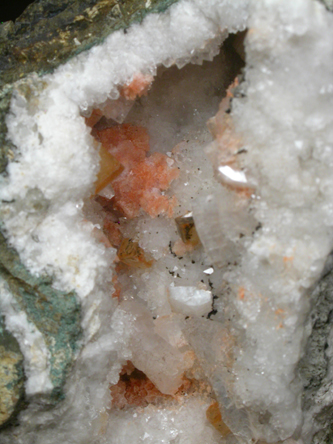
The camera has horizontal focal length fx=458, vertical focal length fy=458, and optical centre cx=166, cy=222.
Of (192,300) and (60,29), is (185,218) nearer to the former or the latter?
(192,300)

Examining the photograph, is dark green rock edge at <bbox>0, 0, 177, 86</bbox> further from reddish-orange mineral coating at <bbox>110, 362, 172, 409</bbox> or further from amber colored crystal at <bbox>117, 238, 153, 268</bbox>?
reddish-orange mineral coating at <bbox>110, 362, 172, 409</bbox>

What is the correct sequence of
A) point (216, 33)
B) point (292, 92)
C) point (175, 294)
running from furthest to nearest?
point (175, 294) → point (216, 33) → point (292, 92)

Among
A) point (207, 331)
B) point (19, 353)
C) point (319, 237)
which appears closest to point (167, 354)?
point (207, 331)

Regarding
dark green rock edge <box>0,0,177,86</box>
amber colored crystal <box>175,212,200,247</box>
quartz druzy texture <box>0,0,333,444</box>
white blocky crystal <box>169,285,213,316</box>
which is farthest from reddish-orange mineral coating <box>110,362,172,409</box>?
dark green rock edge <box>0,0,177,86</box>

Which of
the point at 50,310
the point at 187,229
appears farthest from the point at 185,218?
the point at 50,310

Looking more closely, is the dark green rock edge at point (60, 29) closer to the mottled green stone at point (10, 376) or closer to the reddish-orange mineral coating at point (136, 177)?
the reddish-orange mineral coating at point (136, 177)

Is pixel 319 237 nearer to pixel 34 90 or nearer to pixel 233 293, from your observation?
pixel 233 293

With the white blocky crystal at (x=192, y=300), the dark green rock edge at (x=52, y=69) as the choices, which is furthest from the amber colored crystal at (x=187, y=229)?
the dark green rock edge at (x=52, y=69)
